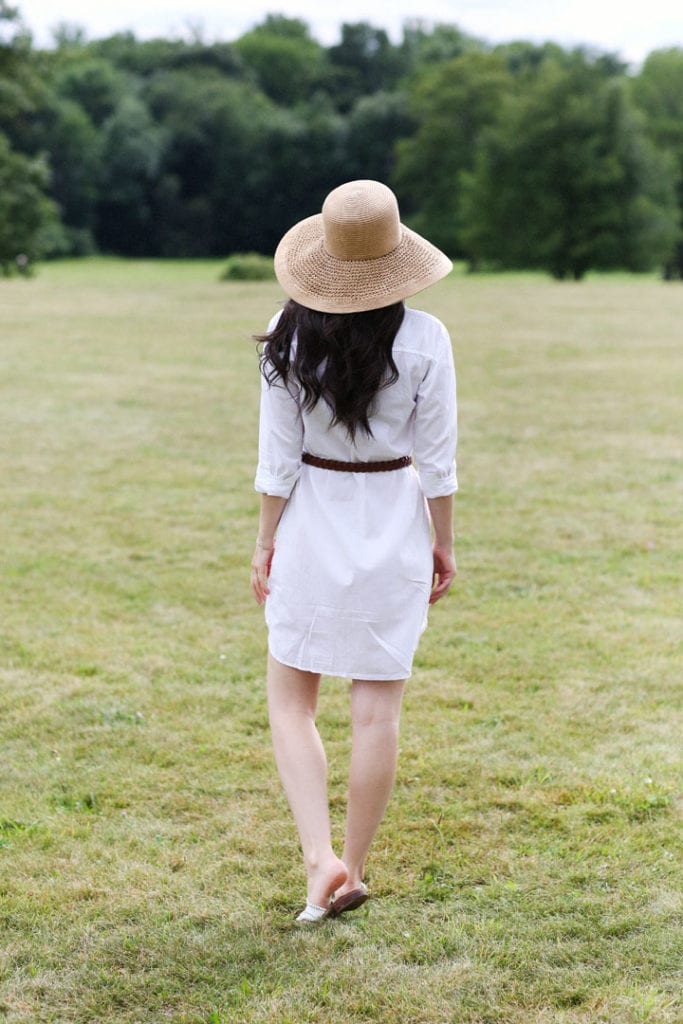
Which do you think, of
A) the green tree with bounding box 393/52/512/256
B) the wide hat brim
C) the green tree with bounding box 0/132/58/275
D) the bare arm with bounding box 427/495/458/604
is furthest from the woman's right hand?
the green tree with bounding box 393/52/512/256

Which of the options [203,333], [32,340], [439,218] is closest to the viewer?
[32,340]

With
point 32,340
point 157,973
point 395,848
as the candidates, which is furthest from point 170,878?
point 32,340

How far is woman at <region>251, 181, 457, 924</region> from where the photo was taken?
10.1ft

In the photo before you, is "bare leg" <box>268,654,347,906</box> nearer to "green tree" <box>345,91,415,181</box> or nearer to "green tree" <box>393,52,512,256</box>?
"green tree" <box>393,52,512,256</box>

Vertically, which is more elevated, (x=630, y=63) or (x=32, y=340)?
(x=630, y=63)

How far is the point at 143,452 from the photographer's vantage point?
1062 cm

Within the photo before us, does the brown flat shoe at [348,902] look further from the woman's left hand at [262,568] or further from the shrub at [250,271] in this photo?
the shrub at [250,271]

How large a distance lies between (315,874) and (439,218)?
61.8m

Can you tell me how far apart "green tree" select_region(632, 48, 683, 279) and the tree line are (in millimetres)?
131

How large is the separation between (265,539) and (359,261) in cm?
88

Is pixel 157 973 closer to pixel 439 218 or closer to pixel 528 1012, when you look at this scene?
pixel 528 1012

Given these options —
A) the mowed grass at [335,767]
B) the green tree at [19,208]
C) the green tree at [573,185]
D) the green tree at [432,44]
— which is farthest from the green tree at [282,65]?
the mowed grass at [335,767]

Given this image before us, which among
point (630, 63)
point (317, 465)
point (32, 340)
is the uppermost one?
point (630, 63)

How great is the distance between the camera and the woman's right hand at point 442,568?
3365mm
